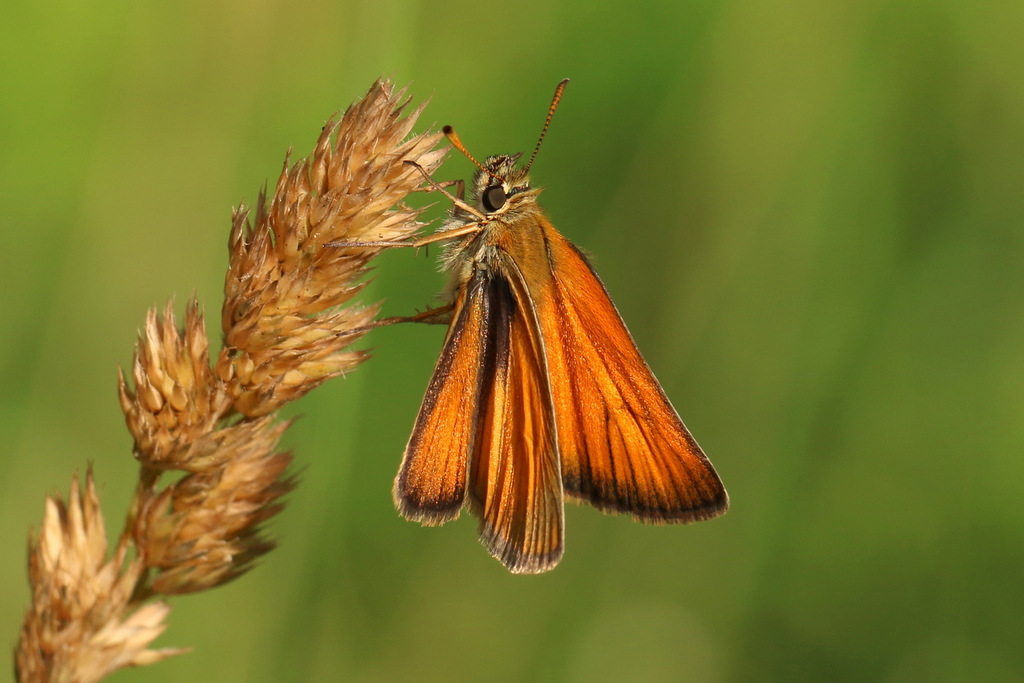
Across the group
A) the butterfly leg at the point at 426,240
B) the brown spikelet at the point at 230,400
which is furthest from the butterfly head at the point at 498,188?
the brown spikelet at the point at 230,400

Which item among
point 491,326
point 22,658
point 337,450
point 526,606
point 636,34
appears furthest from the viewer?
point 636,34

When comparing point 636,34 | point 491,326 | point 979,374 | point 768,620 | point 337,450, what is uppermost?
point 636,34

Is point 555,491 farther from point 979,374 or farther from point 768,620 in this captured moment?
point 979,374

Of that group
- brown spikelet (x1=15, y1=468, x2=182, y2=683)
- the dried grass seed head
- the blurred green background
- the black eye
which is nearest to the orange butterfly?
the black eye

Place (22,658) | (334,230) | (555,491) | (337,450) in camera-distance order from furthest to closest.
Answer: (337,450) → (555,491) → (334,230) → (22,658)

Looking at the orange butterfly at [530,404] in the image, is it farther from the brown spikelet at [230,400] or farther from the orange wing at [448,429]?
the brown spikelet at [230,400]

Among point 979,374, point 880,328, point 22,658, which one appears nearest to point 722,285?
point 880,328

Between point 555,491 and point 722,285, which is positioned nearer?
point 555,491

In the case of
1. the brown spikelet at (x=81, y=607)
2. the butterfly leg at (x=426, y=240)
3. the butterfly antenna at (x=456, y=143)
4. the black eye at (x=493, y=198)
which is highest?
the butterfly antenna at (x=456, y=143)
